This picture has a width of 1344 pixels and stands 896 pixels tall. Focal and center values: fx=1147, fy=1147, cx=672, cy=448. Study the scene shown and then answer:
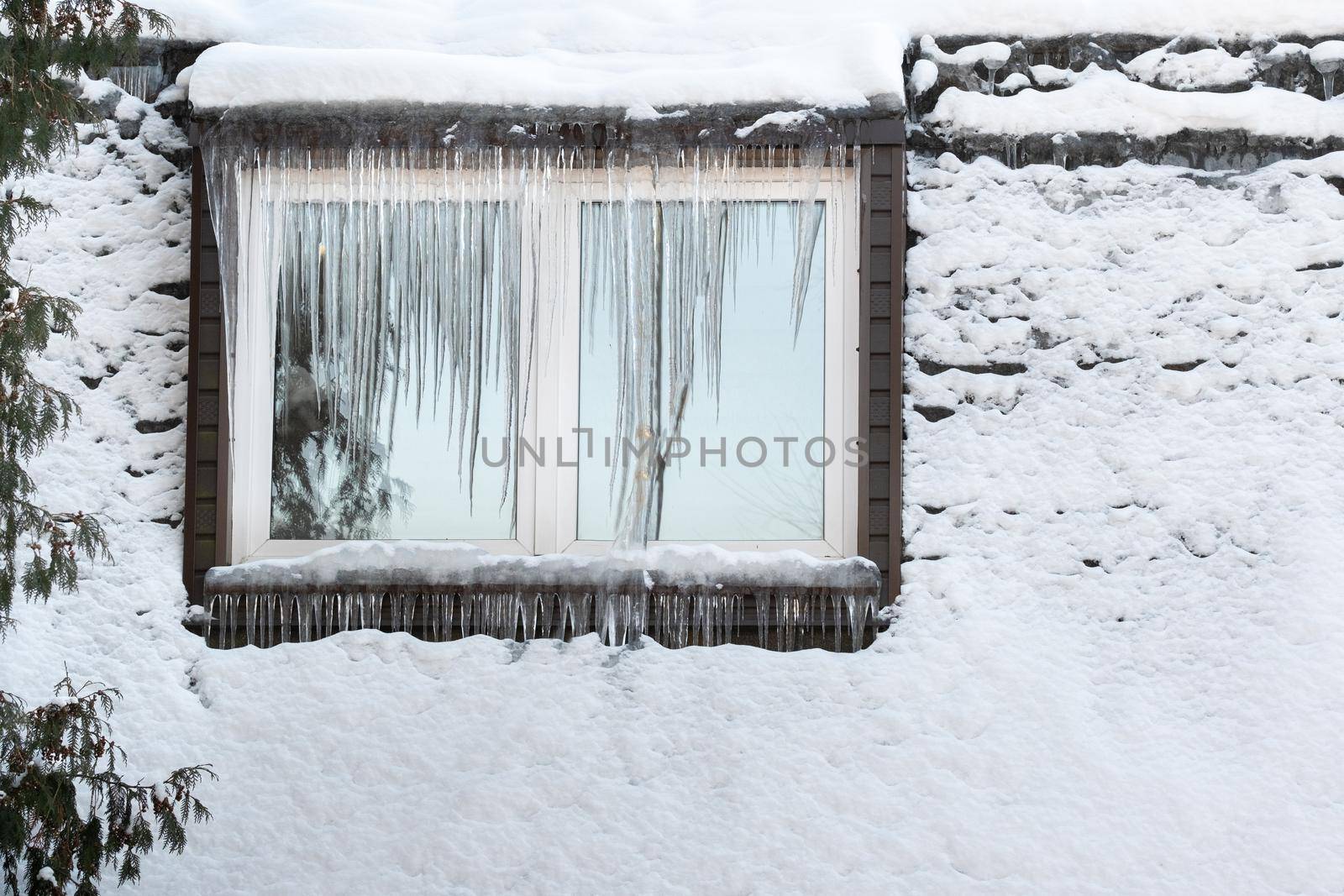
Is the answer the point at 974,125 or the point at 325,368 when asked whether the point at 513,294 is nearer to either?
the point at 325,368

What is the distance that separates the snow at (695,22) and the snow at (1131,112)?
179mm

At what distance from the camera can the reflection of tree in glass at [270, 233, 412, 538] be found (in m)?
3.24

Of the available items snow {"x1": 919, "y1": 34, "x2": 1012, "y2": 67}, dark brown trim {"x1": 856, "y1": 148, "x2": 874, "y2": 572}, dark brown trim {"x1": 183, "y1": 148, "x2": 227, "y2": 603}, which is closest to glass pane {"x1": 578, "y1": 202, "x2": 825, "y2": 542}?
dark brown trim {"x1": 856, "y1": 148, "x2": 874, "y2": 572}

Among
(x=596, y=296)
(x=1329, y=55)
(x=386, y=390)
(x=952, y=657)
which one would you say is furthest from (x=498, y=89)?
(x=1329, y=55)

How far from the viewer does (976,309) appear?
3.20 m

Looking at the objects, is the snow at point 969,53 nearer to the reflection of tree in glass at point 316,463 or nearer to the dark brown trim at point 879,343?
the dark brown trim at point 879,343

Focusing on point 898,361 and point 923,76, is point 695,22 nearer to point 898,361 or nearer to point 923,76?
point 923,76

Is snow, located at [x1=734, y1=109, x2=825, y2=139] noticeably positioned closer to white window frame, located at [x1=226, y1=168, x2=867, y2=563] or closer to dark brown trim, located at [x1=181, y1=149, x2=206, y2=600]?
white window frame, located at [x1=226, y1=168, x2=867, y2=563]

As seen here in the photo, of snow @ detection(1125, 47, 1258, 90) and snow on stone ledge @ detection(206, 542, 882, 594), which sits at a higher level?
snow @ detection(1125, 47, 1258, 90)

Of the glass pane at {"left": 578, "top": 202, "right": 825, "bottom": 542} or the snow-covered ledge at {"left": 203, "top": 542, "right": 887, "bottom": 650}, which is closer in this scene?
the snow-covered ledge at {"left": 203, "top": 542, "right": 887, "bottom": 650}

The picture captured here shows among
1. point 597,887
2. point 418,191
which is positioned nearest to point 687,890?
point 597,887

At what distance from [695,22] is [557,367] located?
3.54ft

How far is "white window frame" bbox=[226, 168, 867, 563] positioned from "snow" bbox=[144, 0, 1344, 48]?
16.1 inches

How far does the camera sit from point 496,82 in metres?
3.13
